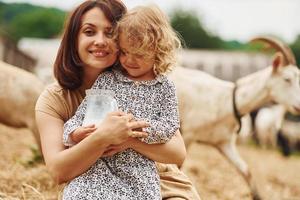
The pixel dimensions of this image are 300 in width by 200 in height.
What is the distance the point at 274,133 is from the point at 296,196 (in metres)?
9.30

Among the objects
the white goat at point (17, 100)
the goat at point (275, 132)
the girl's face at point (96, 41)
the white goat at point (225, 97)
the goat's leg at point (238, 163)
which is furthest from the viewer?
the goat at point (275, 132)

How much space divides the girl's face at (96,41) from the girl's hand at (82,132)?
1.24 feet

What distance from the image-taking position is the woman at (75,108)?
8.38 feet

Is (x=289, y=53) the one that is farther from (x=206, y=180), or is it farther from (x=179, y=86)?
(x=206, y=180)

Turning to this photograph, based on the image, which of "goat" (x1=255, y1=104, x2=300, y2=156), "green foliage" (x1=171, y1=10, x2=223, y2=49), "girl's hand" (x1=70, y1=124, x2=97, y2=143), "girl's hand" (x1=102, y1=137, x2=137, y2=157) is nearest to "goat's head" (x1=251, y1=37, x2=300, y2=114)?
"girl's hand" (x1=102, y1=137, x2=137, y2=157)

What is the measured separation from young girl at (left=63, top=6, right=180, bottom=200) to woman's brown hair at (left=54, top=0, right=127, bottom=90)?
19cm

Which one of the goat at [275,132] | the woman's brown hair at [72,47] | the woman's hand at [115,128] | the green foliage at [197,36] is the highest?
the woman's brown hair at [72,47]

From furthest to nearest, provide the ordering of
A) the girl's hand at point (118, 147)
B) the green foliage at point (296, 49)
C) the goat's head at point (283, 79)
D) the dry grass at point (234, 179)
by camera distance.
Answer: the green foliage at point (296, 49), the goat's head at point (283, 79), the dry grass at point (234, 179), the girl's hand at point (118, 147)

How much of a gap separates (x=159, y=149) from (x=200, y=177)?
5032 millimetres

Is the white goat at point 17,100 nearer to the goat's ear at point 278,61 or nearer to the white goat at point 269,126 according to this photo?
the goat's ear at point 278,61

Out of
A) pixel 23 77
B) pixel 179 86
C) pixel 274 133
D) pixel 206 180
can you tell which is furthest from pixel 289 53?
pixel 274 133

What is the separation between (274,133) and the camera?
16.4 meters

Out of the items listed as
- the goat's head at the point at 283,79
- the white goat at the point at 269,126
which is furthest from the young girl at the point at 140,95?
the white goat at the point at 269,126

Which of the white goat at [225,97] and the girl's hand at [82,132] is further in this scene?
the white goat at [225,97]
